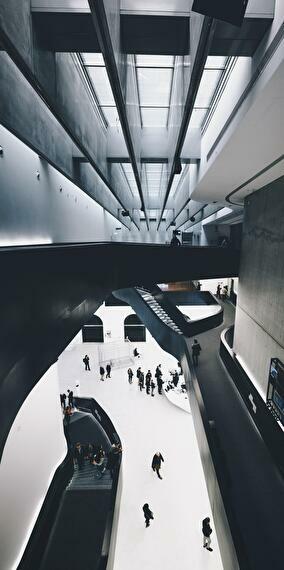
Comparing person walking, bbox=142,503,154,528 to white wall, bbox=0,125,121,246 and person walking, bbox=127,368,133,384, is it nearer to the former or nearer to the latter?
person walking, bbox=127,368,133,384

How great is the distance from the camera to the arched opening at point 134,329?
73.6 feet

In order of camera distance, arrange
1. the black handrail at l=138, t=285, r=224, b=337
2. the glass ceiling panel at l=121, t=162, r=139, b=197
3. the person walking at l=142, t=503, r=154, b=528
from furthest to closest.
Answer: the black handrail at l=138, t=285, r=224, b=337 → the glass ceiling panel at l=121, t=162, r=139, b=197 → the person walking at l=142, t=503, r=154, b=528

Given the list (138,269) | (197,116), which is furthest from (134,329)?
(197,116)

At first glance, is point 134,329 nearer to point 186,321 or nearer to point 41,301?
point 186,321

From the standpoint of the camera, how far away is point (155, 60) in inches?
166

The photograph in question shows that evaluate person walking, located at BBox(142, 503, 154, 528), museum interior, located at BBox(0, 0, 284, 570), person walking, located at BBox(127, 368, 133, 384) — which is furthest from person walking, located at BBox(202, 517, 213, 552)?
person walking, located at BBox(127, 368, 133, 384)

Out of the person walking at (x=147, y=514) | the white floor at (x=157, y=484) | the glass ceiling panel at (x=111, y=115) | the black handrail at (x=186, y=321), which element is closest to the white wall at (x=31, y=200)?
the glass ceiling panel at (x=111, y=115)

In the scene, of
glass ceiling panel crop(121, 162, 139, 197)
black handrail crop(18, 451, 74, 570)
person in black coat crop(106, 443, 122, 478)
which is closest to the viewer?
black handrail crop(18, 451, 74, 570)

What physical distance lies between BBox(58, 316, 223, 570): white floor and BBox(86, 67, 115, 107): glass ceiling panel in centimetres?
1213

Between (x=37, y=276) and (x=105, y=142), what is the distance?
17.0 feet

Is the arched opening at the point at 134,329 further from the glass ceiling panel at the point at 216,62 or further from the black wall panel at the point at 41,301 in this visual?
the glass ceiling panel at the point at 216,62

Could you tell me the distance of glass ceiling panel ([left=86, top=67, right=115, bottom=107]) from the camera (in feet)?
14.8

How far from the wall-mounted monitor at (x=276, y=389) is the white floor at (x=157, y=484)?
5.34 metres

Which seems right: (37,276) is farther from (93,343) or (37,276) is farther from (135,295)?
(93,343)
